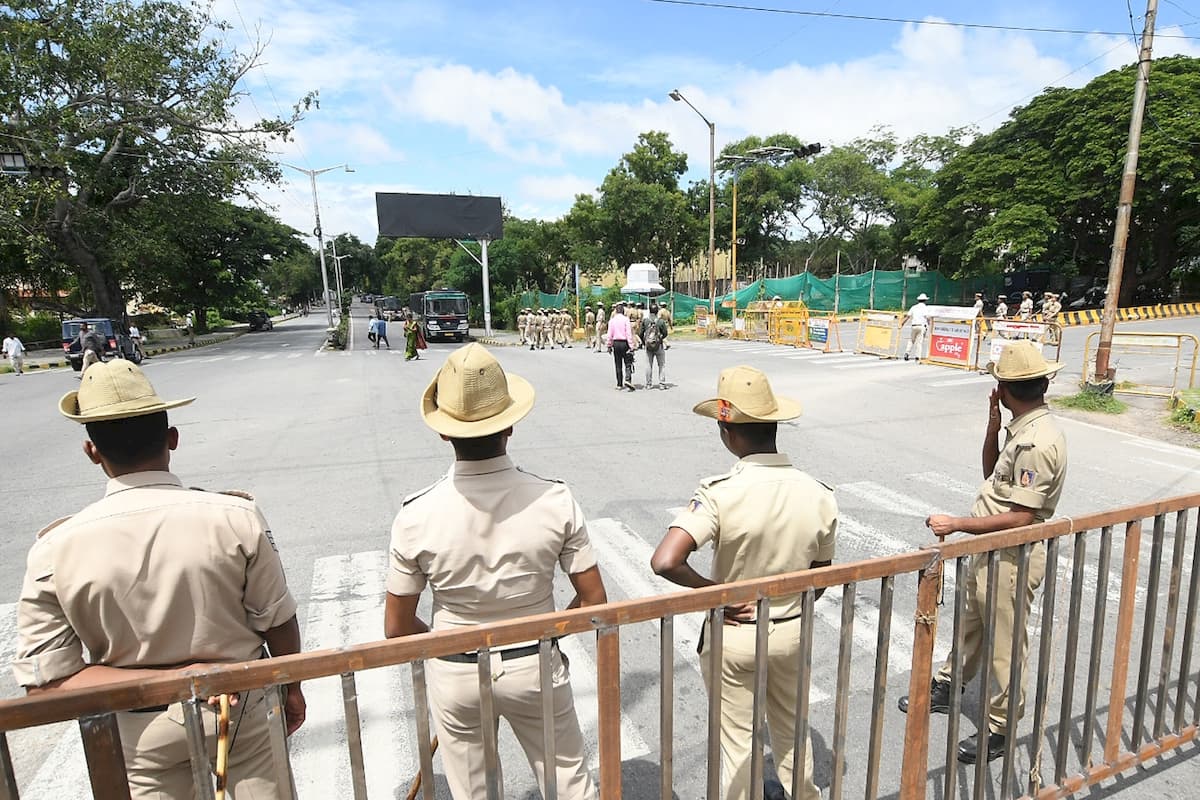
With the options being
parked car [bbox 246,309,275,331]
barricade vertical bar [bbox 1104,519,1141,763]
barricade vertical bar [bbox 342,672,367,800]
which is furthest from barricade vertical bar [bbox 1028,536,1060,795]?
parked car [bbox 246,309,275,331]

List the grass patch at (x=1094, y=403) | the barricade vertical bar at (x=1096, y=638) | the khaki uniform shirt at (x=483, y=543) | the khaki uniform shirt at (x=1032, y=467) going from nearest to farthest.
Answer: the khaki uniform shirt at (x=483, y=543) → the barricade vertical bar at (x=1096, y=638) → the khaki uniform shirt at (x=1032, y=467) → the grass patch at (x=1094, y=403)

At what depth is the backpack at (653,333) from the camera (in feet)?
41.2

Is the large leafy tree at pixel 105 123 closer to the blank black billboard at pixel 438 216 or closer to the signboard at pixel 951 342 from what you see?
the blank black billboard at pixel 438 216

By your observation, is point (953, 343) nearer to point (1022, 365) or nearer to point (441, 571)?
point (1022, 365)

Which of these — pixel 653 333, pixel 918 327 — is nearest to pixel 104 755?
pixel 653 333

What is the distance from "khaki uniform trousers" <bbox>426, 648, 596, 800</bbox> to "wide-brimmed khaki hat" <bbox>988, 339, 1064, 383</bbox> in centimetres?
239

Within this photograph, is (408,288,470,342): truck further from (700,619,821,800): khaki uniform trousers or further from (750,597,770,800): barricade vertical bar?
(750,597,770,800): barricade vertical bar

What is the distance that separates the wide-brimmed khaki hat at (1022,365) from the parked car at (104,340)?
23247 mm

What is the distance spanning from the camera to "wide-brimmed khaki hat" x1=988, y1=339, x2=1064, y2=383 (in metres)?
2.94

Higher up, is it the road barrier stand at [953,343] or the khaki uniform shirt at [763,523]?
the khaki uniform shirt at [763,523]

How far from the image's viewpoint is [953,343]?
15352 mm

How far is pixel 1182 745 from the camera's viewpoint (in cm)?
291

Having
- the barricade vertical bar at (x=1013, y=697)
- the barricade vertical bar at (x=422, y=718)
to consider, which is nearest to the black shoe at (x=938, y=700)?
Answer: the barricade vertical bar at (x=1013, y=697)

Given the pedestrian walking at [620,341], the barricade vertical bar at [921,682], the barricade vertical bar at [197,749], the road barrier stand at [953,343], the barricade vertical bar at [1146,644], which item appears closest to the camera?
the barricade vertical bar at [197,749]
